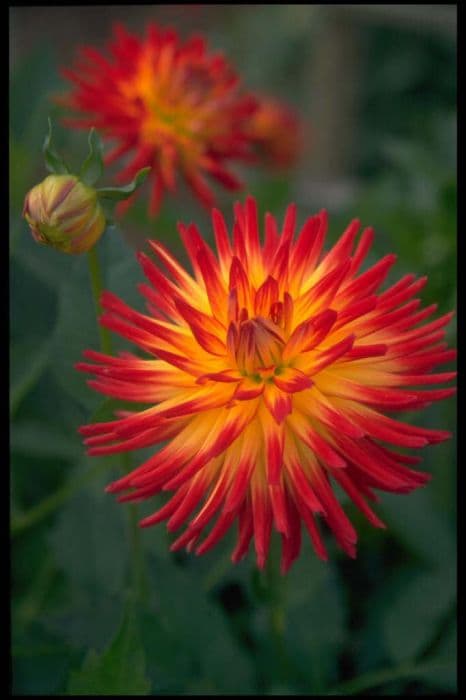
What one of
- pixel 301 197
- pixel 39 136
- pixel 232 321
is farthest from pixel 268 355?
pixel 301 197

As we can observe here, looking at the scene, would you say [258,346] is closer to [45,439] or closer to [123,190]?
[123,190]

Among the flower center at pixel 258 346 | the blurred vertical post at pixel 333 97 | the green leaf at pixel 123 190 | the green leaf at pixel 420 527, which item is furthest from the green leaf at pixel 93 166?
the blurred vertical post at pixel 333 97

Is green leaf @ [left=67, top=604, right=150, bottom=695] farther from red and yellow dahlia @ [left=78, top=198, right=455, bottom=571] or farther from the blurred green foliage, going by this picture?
red and yellow dahlia @ [left=78, top=198, right=455, bottom=571]

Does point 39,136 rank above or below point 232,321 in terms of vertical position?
above

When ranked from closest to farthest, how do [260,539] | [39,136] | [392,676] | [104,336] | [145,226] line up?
[260,539]
[104,336]
[392,676]
[39,136]
[145,226]

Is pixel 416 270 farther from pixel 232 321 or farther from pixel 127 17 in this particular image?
pixel 127 17
